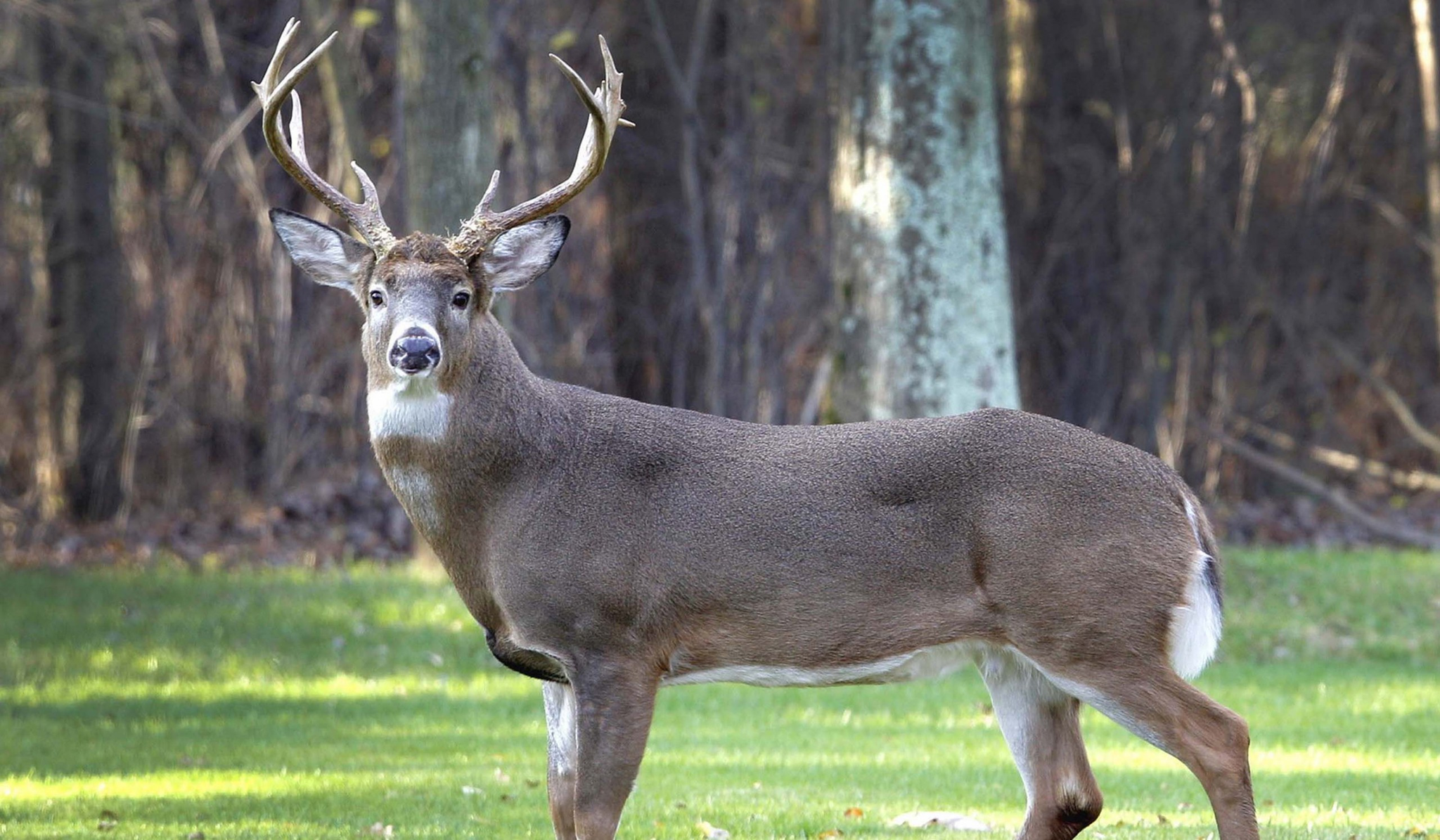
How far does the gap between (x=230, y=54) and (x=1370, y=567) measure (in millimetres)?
11834

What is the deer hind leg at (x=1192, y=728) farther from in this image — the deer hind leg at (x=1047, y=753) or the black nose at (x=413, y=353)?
Answer: the black nose at (x=413, y=353)

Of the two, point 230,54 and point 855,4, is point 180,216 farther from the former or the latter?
point 855,4

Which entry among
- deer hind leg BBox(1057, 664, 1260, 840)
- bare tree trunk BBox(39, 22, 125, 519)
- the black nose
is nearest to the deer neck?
the black nose

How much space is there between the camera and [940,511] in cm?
535

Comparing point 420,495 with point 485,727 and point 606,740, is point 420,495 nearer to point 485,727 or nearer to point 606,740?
point 606,740

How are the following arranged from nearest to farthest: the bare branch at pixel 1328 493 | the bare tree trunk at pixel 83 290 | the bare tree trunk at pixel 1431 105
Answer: the bare tree trunk at pixel 1431 105 < the bare branch at pixel 1328 493 < the bare tree trunk at pixel 83 290

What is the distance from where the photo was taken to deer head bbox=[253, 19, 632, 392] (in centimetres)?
548

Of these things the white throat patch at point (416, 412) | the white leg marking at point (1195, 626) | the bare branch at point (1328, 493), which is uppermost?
the white throat patch at point (416, 412)

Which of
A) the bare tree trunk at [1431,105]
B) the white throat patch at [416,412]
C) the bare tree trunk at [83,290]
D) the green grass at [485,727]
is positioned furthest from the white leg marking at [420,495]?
the bare tree trunk at [1431,105]

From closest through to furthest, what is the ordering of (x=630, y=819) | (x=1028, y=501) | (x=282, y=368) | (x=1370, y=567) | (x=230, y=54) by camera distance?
(x=1028, y=501) < (x=630, y=819) < (x=1370, y=567) < (x=282, y=368) < (x=230, y=54)

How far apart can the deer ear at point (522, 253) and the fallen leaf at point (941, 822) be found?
98.3 inches

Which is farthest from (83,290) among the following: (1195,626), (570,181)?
(1195,626)

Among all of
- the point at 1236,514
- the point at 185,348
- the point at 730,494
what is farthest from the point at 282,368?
the point at 730,494

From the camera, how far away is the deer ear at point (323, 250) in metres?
5.81
